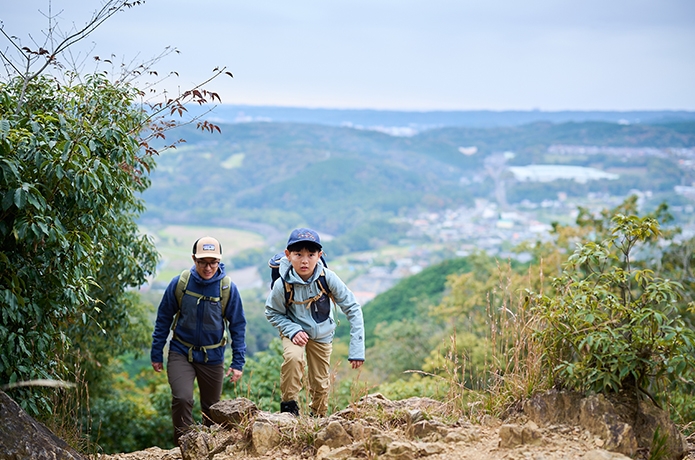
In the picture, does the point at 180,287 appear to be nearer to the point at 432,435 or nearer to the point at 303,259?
the point at 303,259

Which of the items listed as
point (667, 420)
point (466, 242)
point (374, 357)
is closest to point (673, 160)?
point (466, 242)

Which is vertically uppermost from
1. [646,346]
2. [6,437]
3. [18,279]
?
[18,279]

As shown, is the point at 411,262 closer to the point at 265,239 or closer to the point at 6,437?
the point at 265,239

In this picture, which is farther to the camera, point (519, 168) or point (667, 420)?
point (519, 168)

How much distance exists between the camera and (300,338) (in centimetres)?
340

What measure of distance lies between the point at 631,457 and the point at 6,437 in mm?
2902

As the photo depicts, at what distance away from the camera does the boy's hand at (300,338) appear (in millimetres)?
3398

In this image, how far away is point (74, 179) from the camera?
3.17 metres

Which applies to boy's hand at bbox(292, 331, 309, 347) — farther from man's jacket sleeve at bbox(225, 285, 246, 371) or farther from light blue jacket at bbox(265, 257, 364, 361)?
man's jacket sleeve at bbox(225, 285, 246, 371)

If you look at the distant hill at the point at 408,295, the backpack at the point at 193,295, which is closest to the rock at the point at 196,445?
the backpack at the point at 193,295

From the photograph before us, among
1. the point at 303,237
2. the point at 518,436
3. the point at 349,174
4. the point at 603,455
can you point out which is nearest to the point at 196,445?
the point at 303,237

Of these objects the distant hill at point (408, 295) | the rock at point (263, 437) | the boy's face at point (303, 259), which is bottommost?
the distant hill at point (408, 295)

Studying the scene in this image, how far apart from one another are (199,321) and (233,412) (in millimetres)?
612

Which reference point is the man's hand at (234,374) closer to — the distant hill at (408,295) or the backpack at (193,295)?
the backpack at (193,295)
